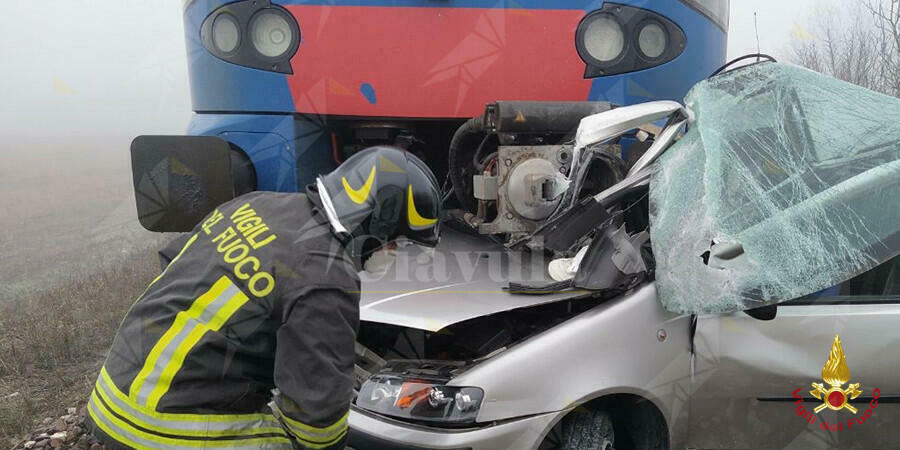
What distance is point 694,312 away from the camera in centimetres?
265

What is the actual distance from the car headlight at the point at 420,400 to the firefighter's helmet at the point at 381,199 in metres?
0.70

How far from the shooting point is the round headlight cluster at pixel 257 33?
157 inches

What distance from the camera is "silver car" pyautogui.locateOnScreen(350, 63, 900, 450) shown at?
8.50 feet

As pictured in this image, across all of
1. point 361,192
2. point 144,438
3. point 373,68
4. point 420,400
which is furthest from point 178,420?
point 373,68

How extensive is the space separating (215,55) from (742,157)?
9.55 ft

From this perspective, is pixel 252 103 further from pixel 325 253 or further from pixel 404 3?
pixel 325 253

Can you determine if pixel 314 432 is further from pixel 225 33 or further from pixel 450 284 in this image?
pixel 225 33

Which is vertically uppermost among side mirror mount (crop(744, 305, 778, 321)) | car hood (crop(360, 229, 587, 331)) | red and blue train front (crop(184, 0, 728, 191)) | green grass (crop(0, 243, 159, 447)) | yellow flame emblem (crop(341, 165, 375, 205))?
red and blue train front (crop(184, 0, 728, 191))

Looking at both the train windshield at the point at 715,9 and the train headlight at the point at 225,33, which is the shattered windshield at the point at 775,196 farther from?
the train headlight at the point at 225,33

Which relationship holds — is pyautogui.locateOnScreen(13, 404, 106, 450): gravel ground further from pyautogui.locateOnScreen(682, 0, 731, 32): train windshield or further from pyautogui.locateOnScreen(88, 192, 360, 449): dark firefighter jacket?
pyautogui.locateOnScreen(682, 0, 731, 32): train windshield

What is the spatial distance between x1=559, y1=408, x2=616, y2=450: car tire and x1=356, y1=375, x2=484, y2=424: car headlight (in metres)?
0.43

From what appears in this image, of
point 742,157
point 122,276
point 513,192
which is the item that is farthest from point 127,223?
point 742,157

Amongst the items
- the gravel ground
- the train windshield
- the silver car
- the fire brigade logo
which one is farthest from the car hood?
the train windshield

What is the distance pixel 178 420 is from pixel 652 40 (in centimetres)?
331
